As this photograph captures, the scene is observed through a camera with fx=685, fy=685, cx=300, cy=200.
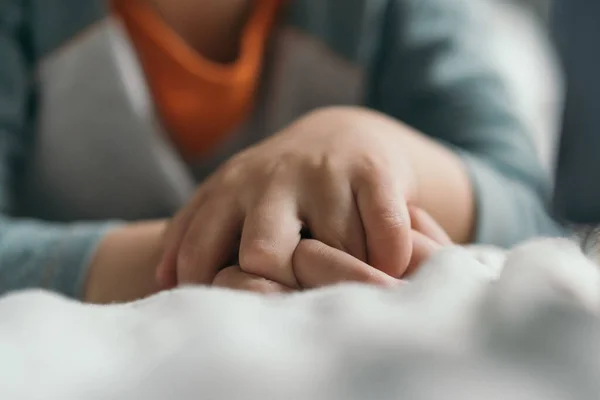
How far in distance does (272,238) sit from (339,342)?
74 millimetres

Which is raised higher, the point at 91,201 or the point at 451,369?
the point at 451,369

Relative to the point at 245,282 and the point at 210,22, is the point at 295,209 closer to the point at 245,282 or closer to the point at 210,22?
the point at 245,282

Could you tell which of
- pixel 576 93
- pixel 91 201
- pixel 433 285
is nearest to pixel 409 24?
pixel 576 93

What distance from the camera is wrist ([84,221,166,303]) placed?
25cm

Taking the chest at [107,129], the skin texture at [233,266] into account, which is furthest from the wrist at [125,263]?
the chest at [107,129]

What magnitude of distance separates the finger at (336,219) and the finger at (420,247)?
0.01 meters

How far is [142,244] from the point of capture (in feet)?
0.93

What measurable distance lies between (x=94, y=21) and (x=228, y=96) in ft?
0.32

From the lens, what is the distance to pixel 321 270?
0.19 m

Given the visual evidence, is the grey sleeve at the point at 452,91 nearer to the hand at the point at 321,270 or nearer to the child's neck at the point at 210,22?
the child's neck at the point at 210,22

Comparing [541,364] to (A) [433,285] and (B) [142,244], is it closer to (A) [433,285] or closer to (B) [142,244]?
(A) [433,285]

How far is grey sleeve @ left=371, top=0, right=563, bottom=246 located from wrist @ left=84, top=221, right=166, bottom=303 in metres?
0.19

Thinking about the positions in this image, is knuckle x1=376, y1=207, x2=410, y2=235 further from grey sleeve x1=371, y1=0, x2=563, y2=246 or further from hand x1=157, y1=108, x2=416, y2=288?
grey sleeve x1=371, y1=0, x2=563, y2=246

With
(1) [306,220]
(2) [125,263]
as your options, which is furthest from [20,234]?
(1) [306,220]
